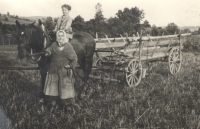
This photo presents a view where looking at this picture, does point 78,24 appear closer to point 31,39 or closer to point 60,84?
point 31,39

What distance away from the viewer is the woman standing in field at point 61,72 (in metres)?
4.43

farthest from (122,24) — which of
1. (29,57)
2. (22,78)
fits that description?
(29,57)

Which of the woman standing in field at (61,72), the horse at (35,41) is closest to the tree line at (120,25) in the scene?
the horse at (35,41)

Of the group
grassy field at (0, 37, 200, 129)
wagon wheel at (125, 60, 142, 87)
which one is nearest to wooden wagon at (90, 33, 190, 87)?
wagon wheel at (125, 60, 142, 87)

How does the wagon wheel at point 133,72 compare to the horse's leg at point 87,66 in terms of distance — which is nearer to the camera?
the horse's leg at point 87,66

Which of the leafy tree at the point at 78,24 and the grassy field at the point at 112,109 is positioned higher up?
the leafy tree at the point at 78,24

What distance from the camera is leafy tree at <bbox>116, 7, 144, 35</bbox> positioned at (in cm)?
3884

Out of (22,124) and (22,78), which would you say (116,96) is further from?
(22,78)

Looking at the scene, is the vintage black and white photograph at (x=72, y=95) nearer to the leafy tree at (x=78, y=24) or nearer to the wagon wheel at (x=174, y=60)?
the wagon wheel at (x=174, y=60)

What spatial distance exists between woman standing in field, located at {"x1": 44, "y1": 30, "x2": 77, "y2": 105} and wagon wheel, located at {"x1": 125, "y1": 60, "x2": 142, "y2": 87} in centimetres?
246

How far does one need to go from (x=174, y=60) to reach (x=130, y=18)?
104ft

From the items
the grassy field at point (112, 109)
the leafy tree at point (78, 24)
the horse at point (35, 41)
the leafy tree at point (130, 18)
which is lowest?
the grassy field at point (112, 109)

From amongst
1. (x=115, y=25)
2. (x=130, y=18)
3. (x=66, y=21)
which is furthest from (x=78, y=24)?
(x=66, y=21)

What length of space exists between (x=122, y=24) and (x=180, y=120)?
112ft
